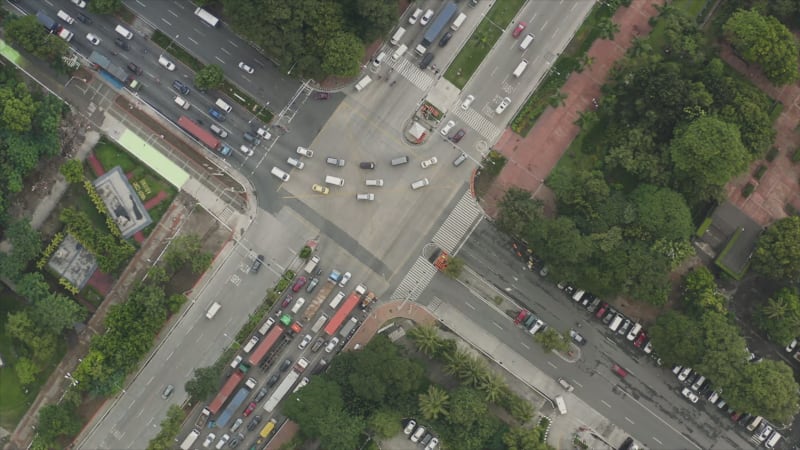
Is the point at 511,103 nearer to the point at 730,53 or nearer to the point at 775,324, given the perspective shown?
the point at 730,53

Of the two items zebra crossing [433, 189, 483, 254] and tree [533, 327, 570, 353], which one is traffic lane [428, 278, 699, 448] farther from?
zebra crossing [433, 189, 483, 254]

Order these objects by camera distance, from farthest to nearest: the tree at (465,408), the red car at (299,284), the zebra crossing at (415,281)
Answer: the zebra crossing at (415,281)
the red car at (299,284)
the tree at (465,408)

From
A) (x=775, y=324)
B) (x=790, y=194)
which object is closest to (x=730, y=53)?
(x=790, y=194)

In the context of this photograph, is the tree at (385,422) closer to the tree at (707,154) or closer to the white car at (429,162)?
the white car at (429,162)

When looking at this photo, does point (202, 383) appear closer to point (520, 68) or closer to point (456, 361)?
point (456, 361)

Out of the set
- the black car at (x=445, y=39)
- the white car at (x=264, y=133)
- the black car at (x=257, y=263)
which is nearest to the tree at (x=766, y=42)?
the black car at (x=445, y=39)
